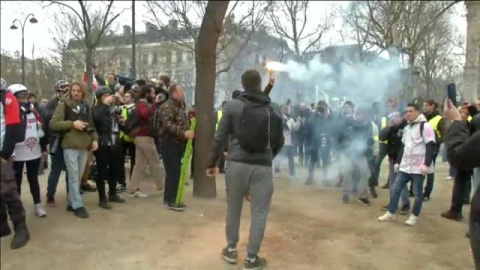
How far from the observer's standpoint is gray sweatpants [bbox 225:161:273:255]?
5188mm

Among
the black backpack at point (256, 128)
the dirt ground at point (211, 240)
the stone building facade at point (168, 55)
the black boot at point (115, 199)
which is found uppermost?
the stone building facade at point (168, 55)

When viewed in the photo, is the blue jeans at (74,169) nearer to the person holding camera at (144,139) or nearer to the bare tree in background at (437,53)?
the person holding camera at (144,139)

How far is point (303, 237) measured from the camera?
6.45 m

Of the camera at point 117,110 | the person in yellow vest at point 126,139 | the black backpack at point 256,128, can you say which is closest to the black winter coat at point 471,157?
the black backpack at point 256,128

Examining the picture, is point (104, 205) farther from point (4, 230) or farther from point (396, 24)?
point (396, 24)

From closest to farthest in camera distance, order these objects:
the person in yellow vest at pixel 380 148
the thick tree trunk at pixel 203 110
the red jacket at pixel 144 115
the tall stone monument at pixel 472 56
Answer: the red jacket at pixel 144 115
the thick tree trunk at pixel 203 110
the person in yellow vest at pixel 380 148
the tall stone monument at pixel 472 56

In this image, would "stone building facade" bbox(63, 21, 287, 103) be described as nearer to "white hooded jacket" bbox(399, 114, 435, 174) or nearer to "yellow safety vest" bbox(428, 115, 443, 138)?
"yellow safety vest" bbox(428, 115, 443, 138)

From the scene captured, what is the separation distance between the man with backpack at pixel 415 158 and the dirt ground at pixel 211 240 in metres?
0.26

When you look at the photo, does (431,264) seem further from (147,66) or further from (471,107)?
(147,66)

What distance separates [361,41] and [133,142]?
85.0 feet

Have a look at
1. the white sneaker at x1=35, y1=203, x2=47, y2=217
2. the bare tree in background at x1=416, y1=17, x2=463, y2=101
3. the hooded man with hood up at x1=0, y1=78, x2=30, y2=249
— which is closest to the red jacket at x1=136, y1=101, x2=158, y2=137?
the white sneaker at x1=35, y1=203, x2=47, y2=217

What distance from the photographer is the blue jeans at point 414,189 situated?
7.35 metres

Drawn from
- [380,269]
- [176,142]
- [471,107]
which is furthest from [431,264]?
[471,107]

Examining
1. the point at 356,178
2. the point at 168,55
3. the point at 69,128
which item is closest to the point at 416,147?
the point at 356,178
